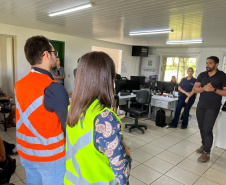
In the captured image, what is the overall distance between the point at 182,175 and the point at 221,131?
5.45 ft

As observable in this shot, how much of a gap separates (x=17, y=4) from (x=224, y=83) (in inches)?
156

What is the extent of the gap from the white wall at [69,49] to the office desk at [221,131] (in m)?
5.28

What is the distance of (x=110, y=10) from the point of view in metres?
3.39

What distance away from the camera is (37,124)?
3.46 feet

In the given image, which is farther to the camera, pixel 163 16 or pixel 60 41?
pixel 60 41

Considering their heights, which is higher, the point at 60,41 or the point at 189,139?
the point at 60,41

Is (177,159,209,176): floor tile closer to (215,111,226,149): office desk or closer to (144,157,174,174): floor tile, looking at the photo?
(144,157,174,174): floor tile

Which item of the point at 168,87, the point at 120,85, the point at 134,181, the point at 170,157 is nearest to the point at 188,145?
the point at 170,157

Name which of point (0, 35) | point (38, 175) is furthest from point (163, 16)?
point (0, 35)

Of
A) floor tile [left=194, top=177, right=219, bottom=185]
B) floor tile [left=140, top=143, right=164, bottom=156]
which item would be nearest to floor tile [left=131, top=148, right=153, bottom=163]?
floor tile [left=140, top=143, right=164, bottom=156]

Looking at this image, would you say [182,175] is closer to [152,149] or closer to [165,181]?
[165,181]


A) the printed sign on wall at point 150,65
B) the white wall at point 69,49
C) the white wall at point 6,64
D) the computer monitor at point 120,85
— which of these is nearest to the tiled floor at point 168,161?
the computer monitor at point 120,85

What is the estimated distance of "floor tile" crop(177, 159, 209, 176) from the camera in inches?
115

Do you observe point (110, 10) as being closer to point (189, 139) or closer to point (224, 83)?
point (224, 83)
